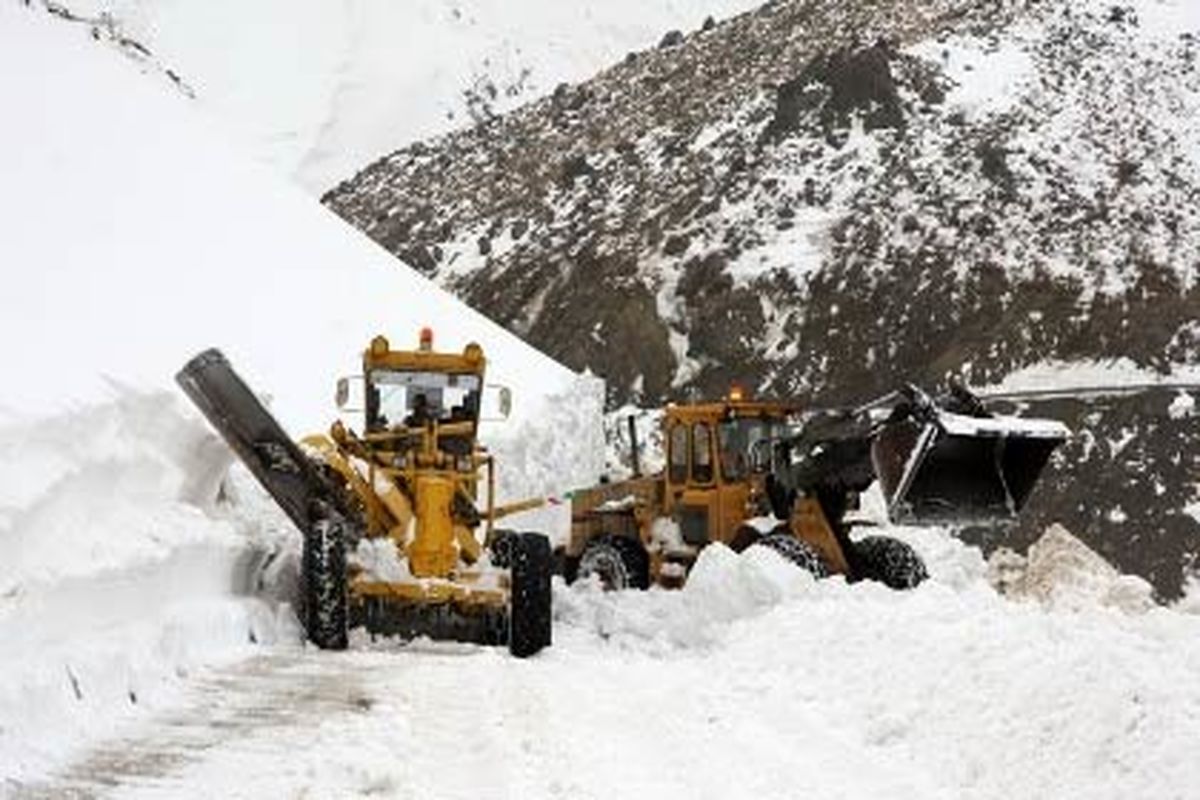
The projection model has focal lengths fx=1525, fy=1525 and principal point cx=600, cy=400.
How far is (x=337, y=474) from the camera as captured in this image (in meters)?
11.3

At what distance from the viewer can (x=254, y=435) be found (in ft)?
35.2

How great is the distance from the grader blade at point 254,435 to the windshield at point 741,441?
3.74 m

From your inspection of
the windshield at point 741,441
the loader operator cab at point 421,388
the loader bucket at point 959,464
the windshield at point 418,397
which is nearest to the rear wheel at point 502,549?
the loader operator cab at point 421,388

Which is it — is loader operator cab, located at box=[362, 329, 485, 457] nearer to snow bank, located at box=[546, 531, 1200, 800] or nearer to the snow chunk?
snow bank, located at box=[546, 531, 1200, 800]

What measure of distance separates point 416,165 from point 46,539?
1729 inches

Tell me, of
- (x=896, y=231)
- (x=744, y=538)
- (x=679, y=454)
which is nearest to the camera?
(x=744, y=538)

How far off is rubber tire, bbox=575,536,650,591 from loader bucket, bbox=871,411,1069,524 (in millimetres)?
2886

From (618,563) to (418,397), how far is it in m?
2.32

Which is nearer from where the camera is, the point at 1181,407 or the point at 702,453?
the point at 702,453

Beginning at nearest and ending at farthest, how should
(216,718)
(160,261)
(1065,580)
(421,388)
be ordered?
(216,718) → (421,388) → (1065,580) → (160,261)

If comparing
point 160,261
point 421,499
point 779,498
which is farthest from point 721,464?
point 160,261

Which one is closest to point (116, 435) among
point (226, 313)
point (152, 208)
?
point (226, 313)

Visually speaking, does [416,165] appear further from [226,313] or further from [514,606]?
[514,606]

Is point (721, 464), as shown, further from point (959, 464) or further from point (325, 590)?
point (325, 590)
